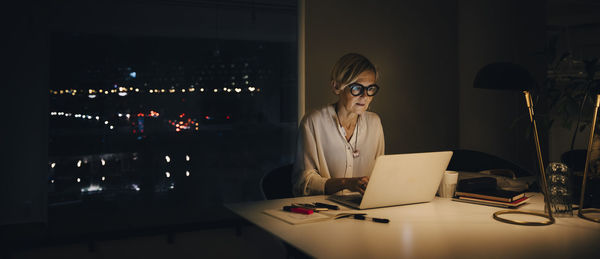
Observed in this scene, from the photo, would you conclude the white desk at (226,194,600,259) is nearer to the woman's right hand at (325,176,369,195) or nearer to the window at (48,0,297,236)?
the woman's right hand at (325,176,369,195)

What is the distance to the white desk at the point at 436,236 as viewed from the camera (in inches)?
49.7

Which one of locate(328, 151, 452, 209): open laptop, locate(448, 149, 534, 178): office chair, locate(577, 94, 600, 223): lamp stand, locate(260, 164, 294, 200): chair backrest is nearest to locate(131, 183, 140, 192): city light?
locate(260, 164, 294, 200): chair backrest

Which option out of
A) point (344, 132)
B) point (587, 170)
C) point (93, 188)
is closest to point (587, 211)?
point (587, 170)

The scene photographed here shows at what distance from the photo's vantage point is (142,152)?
15.6 feet

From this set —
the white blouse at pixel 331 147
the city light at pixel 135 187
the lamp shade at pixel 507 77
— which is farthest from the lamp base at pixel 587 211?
the city light at pixel 135 187

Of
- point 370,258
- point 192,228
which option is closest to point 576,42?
point 192,228

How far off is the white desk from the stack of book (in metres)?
0.10

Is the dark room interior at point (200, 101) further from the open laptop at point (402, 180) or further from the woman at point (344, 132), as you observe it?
the open laptop at point (402, 180)

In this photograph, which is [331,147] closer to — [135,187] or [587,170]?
[587,170]

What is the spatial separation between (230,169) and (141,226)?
1202 mm

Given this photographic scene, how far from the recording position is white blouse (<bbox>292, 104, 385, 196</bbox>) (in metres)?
2.54

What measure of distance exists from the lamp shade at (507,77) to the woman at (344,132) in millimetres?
716

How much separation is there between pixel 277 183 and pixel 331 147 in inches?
15.3

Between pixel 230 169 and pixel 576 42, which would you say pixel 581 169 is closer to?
pixel 230 169
